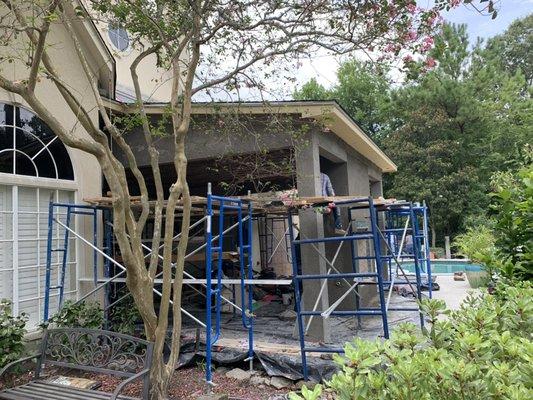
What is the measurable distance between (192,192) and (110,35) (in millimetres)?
4820

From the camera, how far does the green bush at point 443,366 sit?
4.89 feet

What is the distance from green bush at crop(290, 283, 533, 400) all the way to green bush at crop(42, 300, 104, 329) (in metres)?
5.64

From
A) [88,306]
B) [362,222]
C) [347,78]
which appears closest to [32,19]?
[88,306]

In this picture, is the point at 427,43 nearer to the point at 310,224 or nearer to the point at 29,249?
the point at 310,224

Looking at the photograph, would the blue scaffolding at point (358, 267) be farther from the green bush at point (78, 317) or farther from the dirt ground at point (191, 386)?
the green bush at point (78, 317)

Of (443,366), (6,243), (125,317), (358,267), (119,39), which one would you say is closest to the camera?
(443,366)

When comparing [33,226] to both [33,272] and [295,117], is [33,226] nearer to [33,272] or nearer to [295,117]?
[33,272]

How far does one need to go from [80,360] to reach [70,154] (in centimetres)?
346

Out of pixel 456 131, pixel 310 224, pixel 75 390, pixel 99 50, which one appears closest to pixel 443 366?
pixel 75 390

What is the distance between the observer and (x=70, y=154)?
23.6 ft

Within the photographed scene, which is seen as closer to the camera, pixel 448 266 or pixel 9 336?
pixel 9 336

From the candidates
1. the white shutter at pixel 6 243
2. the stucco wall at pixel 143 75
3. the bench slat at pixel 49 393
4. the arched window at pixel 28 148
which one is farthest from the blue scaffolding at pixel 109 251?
the stucco wall at pixel 143 75

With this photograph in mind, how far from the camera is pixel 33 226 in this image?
261 inches

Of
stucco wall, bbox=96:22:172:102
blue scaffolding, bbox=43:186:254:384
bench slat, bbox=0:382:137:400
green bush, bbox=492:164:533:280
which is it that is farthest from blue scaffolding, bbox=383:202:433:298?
stucco wall, bbox=96:22:172:102
